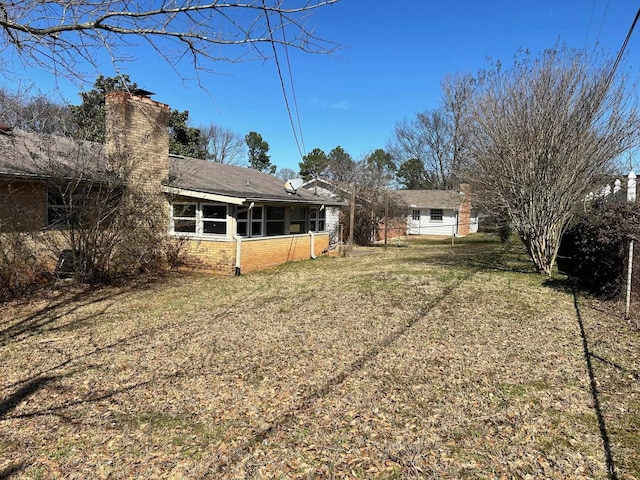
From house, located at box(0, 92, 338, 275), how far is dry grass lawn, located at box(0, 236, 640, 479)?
9.29 ft

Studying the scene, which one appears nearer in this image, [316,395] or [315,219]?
[316,395]

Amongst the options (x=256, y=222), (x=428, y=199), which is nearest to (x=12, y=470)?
(x=256, y=222)

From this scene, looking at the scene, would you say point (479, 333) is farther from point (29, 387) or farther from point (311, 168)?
point (311, 168)

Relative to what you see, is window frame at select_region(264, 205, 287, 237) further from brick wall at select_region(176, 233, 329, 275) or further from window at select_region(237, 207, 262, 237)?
brick wall at select_region(176, 233, 329, 275)

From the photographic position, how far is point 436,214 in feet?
117

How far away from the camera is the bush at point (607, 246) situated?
7.89 m

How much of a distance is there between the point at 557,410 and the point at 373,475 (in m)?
2.10

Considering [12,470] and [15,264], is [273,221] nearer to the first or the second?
[15,264]

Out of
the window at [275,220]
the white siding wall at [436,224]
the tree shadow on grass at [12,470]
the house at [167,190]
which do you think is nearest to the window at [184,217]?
the house at [167,190]

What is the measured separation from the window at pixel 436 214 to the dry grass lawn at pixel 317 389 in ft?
89.8

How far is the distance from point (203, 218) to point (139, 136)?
9.52 feet

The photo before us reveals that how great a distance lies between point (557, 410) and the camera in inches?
159

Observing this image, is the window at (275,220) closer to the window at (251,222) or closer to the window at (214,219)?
the window at (251,222)

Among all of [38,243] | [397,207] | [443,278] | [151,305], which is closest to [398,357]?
[151,305]
